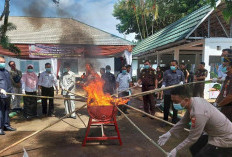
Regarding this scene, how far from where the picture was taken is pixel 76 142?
439 centimetres

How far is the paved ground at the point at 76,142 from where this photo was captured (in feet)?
12.5

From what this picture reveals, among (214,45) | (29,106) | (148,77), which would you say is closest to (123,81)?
(148,77)

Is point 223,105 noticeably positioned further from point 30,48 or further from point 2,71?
point 30,48

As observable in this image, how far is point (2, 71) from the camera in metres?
5.03

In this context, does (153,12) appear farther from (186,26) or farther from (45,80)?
(45,80)

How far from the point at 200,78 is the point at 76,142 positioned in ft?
15.8

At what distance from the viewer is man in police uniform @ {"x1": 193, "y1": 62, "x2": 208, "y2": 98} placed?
6535 mm

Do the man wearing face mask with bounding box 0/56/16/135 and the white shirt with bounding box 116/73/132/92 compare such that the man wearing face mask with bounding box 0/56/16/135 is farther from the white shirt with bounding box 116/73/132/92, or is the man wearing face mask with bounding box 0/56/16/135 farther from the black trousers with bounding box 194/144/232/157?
the black trousers with bounding box 194/144/232/157

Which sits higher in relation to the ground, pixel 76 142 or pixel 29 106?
pixel 29 106

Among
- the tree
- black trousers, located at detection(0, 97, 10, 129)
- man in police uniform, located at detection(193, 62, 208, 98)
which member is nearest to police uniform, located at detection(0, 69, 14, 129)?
black trousers, located at detection(0, 97, 10, 129)

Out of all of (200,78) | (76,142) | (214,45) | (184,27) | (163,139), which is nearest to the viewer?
(163,139)

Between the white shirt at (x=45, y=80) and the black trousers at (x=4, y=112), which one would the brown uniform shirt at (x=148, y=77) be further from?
the black trousers at (x=4, y=112)

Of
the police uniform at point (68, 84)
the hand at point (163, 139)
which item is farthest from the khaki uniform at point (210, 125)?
the police uniform at point (68, 84)

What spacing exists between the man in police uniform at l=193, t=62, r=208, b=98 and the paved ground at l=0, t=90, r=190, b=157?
7.71 ft
